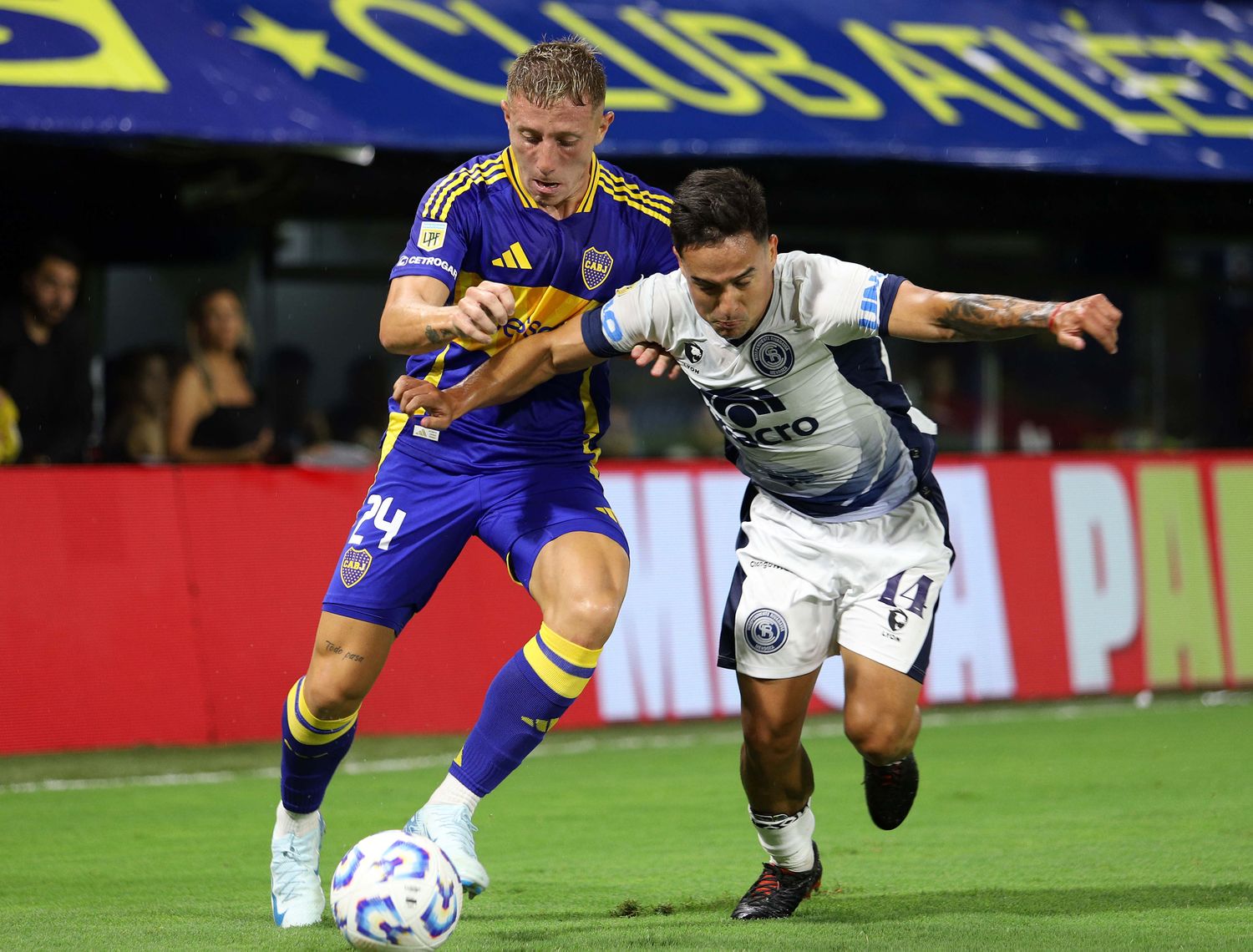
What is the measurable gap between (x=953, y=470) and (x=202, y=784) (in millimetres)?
4777

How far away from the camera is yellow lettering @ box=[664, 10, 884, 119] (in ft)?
37.8

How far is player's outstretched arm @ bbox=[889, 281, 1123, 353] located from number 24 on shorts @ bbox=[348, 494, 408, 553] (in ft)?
5.20

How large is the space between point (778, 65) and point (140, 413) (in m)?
4.76

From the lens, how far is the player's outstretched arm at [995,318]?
14.4 ft

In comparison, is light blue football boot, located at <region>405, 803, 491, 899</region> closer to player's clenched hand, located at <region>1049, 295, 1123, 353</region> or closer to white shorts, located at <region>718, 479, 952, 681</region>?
white shorts, located at <region>718, 479, 952, 681</region>

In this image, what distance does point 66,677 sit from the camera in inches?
337

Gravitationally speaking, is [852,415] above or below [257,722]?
above

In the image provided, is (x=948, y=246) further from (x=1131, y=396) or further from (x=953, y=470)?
(x=953, y=470)

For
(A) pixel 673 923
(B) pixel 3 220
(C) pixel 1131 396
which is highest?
(B) pixel 3 220

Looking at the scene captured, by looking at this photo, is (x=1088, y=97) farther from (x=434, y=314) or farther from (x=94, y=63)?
(x=434, y=314)

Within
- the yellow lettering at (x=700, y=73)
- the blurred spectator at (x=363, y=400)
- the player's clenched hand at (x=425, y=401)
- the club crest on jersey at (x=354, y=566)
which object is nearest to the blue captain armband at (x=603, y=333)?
the player's clenched hand at (x=425, y=401)

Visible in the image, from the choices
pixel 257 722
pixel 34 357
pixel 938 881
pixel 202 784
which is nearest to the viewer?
pixel 938 881

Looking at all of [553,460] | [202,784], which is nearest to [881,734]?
[553,460]

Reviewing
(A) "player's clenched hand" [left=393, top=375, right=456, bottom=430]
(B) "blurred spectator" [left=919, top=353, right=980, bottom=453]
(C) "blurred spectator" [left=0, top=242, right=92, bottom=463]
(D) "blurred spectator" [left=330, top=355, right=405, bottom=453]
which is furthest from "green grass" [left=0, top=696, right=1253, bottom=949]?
(B) "blurred spectator" [left=919, top=353, right=980, bottom=453]
